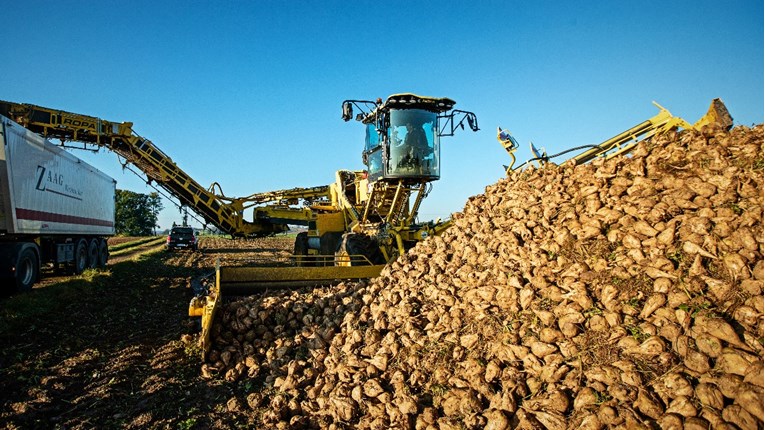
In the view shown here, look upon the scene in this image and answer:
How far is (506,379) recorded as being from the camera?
3746mm

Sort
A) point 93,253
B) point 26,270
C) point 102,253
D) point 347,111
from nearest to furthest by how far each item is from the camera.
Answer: point 347,111 < point 26,270 < point 93,253 < point 102,253

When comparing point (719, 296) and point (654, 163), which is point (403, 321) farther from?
point (654, 163)

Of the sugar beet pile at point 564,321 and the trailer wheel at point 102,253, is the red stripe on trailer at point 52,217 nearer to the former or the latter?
the trailer wheel at point 102,253

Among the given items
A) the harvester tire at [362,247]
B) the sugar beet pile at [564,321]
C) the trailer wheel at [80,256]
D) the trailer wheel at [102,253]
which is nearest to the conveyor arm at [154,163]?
the trailer wheel at [80,256]

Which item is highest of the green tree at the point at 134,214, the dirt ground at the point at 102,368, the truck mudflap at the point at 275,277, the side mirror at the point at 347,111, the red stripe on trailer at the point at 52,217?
the green tree at the point at 134,214

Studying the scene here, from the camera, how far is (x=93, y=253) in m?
15.4

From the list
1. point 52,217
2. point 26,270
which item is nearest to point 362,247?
point 26,270

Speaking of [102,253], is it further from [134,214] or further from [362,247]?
[134,214]

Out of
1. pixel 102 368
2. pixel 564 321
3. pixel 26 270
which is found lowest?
pixel 102 368

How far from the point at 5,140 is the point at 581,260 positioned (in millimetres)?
10684

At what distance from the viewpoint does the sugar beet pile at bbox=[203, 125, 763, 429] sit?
318 cm

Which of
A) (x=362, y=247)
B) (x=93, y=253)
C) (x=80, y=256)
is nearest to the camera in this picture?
(x=362, y=247)

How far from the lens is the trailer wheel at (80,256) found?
13.6 m

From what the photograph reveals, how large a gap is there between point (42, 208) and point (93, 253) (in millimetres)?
5229
